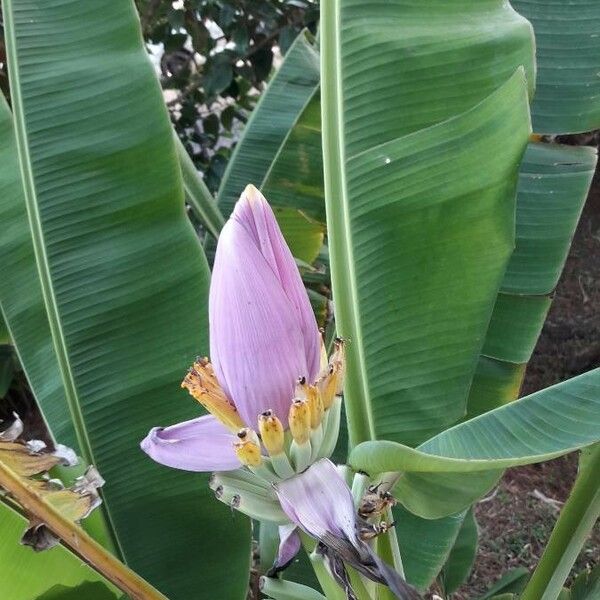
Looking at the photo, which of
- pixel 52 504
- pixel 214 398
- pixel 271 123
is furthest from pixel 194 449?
pixel 271 123

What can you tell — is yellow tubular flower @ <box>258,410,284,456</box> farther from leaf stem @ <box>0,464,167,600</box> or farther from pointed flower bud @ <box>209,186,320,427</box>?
leaf stem @ <box>0,464,167,600</box>

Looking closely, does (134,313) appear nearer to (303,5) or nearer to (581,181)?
(581,181)

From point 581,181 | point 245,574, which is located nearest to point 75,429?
point 245,574

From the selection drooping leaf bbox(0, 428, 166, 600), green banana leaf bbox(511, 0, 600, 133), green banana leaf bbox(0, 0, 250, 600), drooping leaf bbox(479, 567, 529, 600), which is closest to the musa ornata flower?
drooping leaf bbox(0, 428, 166, 600)

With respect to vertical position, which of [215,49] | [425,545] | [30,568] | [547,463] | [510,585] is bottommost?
[547,463]

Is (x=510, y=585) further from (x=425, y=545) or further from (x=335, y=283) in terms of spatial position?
(x=335, y=283)

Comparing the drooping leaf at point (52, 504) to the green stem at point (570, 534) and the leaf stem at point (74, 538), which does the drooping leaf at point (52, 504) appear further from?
the green stem at point (570, 534)
